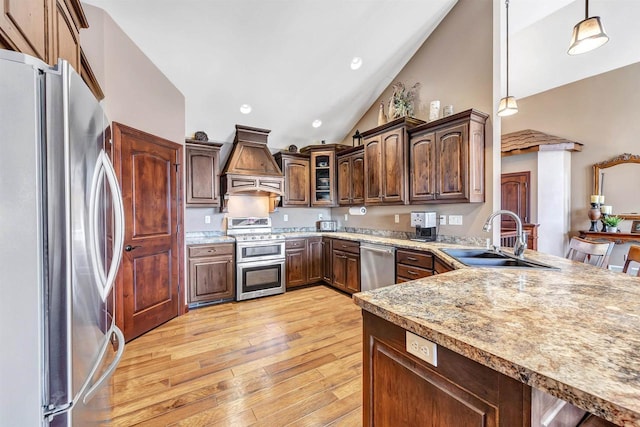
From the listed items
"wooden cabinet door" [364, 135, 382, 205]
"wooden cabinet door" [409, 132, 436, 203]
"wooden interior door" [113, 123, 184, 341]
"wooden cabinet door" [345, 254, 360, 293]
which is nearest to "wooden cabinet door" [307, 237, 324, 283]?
"wooden cabinet door" [345, 254, 360, 293]

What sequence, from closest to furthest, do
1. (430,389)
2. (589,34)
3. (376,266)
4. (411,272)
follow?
(430,389), (589,34), (411,272), (376,266)

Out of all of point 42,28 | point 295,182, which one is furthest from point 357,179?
point 42,28

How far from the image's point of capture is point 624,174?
4.42m

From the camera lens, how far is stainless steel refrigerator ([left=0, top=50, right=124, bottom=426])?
753 mm

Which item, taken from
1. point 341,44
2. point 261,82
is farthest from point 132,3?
point 341,44

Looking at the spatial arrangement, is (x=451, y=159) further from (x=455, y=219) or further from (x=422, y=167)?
(x=455, y=219)

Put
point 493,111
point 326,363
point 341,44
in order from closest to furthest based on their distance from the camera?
point 326,363, point 493,111, point 341,44

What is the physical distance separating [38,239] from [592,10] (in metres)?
6.15

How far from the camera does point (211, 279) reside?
364cm

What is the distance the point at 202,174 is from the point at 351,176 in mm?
2359

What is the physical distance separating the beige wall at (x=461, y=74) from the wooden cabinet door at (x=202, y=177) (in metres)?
2.80

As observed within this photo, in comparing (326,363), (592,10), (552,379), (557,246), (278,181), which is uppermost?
(592,10)

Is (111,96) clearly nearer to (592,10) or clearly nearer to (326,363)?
(326,363)

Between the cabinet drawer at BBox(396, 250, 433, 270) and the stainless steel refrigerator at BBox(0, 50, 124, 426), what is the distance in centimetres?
275
